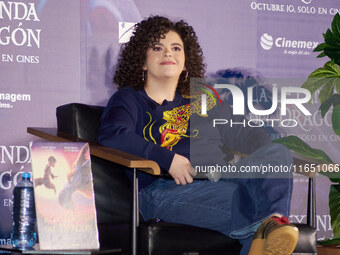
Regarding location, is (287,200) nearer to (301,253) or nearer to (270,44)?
(301,253)

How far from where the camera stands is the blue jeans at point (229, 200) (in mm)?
2016

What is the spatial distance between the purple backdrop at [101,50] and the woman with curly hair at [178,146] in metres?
0.59

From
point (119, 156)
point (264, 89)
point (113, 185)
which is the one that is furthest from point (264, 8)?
point (119, 156)

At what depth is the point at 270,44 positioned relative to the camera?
399 centimetres

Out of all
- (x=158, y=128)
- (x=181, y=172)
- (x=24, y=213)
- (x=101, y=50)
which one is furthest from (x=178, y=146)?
(x=101, y=50)

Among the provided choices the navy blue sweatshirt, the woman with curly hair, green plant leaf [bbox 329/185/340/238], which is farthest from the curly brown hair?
green plant leaf [bbox 329/185/340/238]

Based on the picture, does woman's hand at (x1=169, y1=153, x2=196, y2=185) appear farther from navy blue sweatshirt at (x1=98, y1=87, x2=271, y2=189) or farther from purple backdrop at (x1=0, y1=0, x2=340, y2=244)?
purple backdrop at (x1=0, y1=0, x2=340, y2=244)

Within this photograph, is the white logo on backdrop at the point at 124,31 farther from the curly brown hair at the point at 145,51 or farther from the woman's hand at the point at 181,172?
the woman's hand at the point at 181,172

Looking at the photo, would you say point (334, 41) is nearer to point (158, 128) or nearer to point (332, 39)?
point (332, 39)

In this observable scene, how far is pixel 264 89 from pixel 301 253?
2.13 m

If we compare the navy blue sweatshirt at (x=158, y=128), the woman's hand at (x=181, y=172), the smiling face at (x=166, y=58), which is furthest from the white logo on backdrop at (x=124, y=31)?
the woman's hand at (x=181, y=172)

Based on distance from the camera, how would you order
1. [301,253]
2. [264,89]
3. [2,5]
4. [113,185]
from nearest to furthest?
[301,253]
[113,185]
[2,5]
[264,89]

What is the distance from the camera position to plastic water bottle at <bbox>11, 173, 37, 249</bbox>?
241 centimetres

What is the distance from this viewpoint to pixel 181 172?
7.12ft
